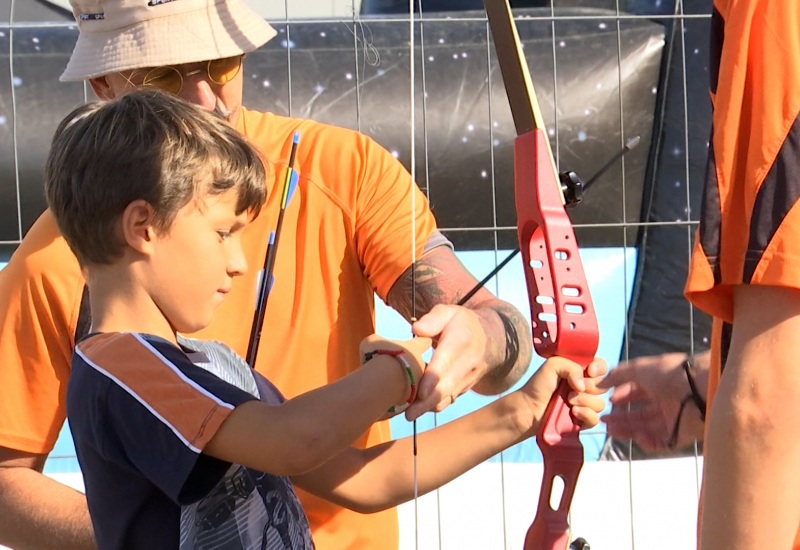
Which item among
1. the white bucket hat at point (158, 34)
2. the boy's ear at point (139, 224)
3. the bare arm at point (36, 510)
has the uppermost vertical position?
the white bucket hat at point (158, 34)

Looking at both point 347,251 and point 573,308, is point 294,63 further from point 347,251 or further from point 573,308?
point 573,308

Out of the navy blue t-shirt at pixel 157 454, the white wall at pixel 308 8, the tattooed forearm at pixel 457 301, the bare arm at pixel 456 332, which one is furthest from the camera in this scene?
the white wall at pixel 308 8

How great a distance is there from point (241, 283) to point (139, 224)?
359mm

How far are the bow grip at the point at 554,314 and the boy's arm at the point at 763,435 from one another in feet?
0.76

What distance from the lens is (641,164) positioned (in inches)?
125

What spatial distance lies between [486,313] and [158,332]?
434 mm

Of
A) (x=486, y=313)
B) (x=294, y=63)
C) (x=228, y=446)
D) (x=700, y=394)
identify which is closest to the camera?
(x=228, y=446)

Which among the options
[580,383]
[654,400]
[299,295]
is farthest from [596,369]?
[299,295]

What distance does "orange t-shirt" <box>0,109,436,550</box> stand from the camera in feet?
4.48

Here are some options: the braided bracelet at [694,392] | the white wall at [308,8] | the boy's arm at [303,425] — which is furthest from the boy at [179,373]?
the white wall at [308,8]

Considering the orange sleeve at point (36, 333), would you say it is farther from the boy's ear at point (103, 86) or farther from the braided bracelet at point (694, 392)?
the braided bracelet at point (694, 392)

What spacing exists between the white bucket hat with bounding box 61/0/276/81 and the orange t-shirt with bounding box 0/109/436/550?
0.42 ft

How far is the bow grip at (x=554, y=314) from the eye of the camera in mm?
1039

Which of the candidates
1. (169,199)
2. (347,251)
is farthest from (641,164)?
(169,199)
